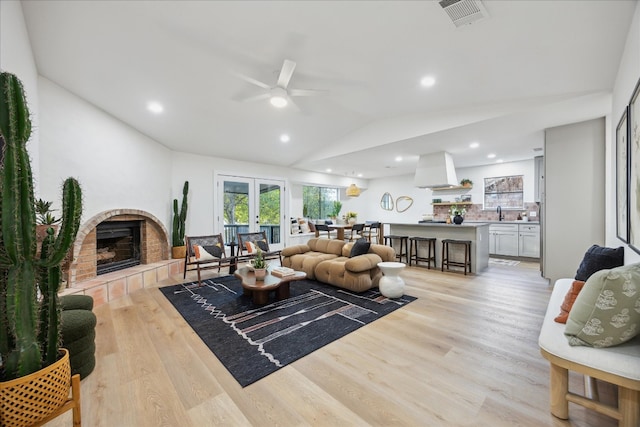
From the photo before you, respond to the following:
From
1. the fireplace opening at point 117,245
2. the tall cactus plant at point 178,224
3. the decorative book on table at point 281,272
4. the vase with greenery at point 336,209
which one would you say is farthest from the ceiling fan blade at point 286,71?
the vase with greenery at point 336,209

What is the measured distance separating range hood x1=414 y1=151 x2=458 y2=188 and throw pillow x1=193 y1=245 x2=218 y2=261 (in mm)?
4757

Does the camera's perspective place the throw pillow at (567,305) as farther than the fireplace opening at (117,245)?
No

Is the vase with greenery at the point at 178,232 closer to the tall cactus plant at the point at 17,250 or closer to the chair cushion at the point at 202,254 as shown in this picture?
the chair cushion at the point at 202,254

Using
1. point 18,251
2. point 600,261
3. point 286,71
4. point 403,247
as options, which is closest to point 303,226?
point 403,247

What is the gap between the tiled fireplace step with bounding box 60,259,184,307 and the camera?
3416 millimetres

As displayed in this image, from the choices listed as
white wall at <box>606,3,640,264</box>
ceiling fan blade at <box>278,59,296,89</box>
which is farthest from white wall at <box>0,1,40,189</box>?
white wall at <box>606,3,640,264</box>

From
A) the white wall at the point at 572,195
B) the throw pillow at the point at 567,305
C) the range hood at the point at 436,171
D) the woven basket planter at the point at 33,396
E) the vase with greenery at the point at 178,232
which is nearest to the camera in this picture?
the woven basket planter at the point at 33,396

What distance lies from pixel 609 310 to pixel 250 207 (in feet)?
21.1

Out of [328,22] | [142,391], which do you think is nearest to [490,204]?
[328,22]

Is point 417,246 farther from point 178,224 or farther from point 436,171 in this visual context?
point 178,224

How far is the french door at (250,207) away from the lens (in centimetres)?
637

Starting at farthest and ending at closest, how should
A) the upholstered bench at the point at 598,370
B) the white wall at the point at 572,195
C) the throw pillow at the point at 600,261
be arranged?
the white wall at the point at 572,195 < the throw pillow at the point at 600,261 < the upholstered bench at the point at 598,370

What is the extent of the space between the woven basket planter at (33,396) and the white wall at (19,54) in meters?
1.46

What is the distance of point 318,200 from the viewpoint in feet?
31.4
